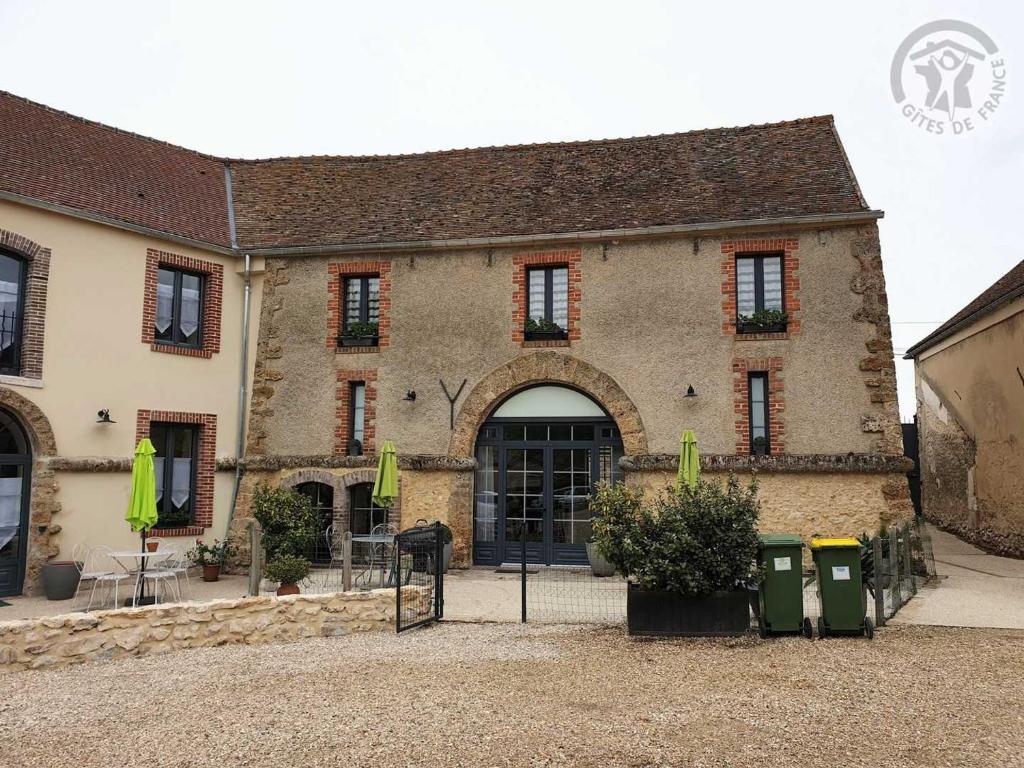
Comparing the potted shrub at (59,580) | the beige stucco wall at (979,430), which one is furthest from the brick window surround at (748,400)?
the potted shrub at (59,580)

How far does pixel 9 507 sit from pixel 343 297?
6.00 meters

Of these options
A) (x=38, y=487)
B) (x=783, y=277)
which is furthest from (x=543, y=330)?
Answer: (x=38, y=487)

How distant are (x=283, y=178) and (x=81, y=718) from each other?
12.3 meters

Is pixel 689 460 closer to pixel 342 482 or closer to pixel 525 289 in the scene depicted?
pixel 525 289

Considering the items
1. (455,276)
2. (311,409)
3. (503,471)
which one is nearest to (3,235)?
(311,409)

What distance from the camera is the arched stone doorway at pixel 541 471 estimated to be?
44.8 feet

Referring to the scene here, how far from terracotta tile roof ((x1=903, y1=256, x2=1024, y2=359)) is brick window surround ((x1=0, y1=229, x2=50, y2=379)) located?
15900mm

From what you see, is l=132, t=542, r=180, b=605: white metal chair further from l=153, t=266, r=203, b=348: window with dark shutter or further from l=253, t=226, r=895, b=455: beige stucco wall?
l=153, t=266, r=203, b=348: window with dark shutter

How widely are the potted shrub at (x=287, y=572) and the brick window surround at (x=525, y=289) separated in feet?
16.8

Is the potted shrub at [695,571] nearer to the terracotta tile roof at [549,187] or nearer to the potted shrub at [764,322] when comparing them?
the potted shrub at [764,322]

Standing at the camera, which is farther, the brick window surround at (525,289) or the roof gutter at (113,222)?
the brick window surround at (525,289)

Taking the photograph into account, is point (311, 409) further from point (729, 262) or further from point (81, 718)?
point (81, 718)

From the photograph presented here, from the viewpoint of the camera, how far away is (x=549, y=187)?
49.5 ft

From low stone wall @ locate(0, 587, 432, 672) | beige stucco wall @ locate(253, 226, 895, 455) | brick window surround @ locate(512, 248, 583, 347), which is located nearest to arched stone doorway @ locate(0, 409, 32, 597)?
beige stucco wall @ locate(253, 226, 895, 455)
